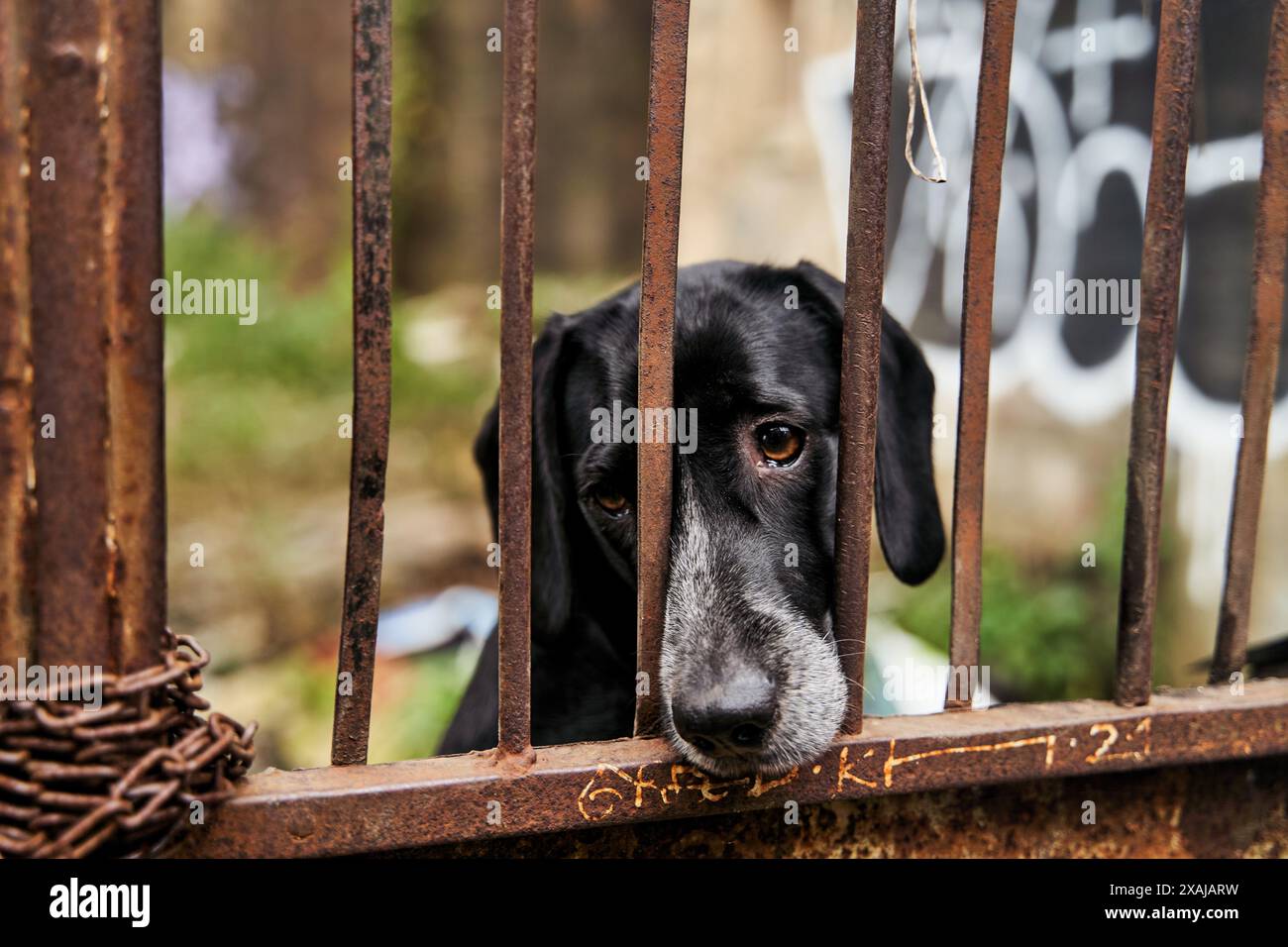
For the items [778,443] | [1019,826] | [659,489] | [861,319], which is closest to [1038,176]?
[778,443]

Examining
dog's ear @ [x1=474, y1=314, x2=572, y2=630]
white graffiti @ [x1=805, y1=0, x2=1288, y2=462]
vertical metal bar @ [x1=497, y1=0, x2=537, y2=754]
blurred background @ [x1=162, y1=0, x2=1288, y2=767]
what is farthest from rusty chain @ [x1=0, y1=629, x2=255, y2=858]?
white graffiti @ [x1=805, y1=0, x2=1288, y2=462]

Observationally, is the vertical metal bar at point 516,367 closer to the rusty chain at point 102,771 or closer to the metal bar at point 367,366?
the metal bar at point 367,366

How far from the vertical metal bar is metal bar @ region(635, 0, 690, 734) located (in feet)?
0.61

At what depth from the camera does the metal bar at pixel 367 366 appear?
A: 53.7 inches

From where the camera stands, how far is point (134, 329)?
123 cm

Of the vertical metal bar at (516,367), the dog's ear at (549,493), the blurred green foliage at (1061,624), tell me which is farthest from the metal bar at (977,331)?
the blurred green foliage at (1061,624)

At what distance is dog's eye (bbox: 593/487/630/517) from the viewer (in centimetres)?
231

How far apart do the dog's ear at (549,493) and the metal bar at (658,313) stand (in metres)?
0.67

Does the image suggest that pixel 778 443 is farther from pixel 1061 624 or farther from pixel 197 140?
pixel 197 140

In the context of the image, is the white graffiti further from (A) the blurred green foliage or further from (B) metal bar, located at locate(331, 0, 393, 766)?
(B) metal bar, located at locate(331, 0, 393, 766)

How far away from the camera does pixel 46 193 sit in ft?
3.89
